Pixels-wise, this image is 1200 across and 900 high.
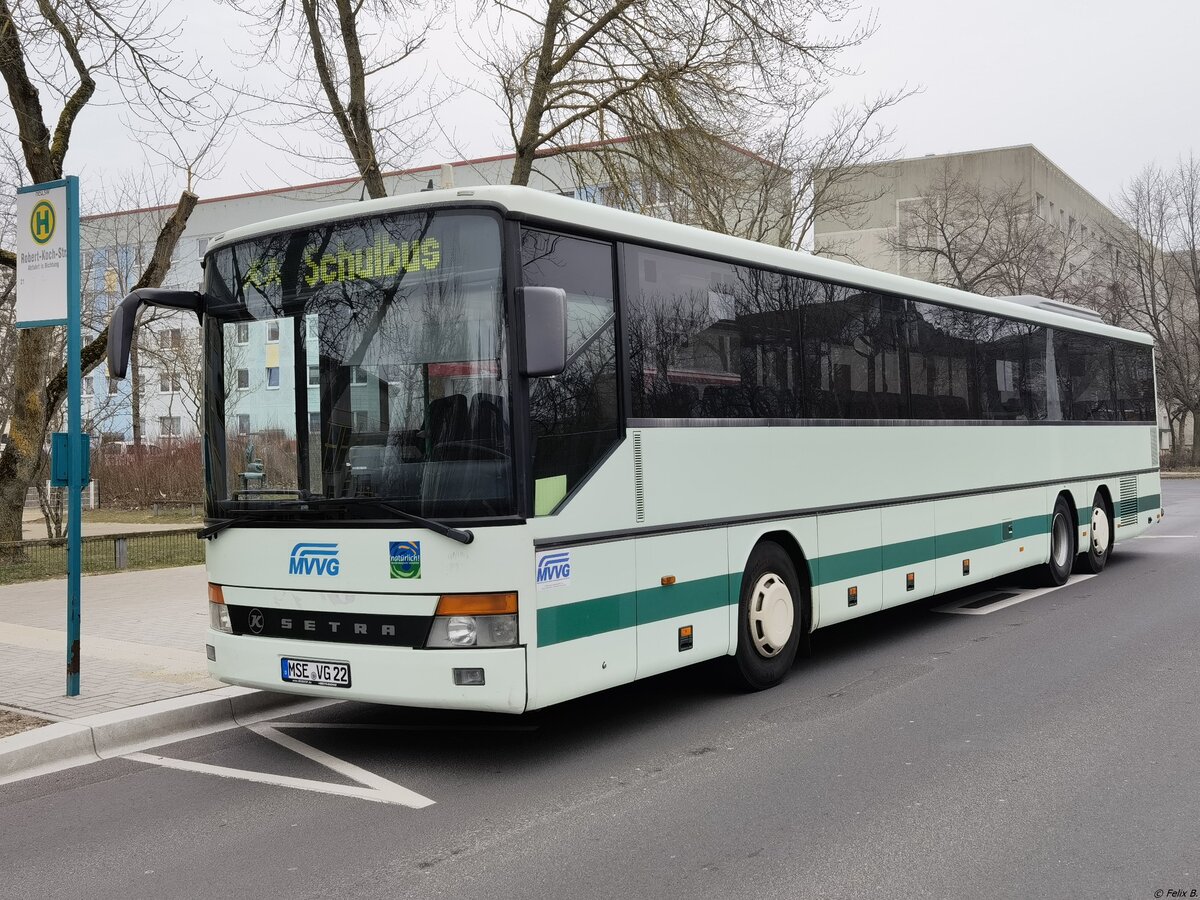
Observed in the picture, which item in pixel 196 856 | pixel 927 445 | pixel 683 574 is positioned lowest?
pixel 196 856

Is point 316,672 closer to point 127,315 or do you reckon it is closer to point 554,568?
point 554,568

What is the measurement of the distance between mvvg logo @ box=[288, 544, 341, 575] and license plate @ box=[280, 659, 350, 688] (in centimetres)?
49

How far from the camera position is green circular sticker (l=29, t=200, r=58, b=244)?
26.7 ft

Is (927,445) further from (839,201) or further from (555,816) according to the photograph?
(839,201)

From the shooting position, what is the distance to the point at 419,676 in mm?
6094

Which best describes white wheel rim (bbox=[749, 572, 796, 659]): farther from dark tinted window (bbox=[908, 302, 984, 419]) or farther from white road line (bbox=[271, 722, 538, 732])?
dark tinted window (bbox=[908, 302, 984, 419])

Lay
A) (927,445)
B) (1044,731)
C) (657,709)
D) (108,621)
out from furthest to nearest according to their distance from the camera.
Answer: (108,621)
(927,445)
(657,709)
(1044,731)

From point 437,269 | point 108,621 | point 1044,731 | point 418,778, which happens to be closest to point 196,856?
point 418,778

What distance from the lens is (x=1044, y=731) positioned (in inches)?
268

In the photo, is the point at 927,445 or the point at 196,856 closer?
the point at 196,856

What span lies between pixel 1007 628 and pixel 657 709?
4.43 m

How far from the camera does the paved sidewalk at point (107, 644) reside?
806 cm

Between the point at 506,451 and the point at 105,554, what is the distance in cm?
1509

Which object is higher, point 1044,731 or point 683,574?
point 683,574
